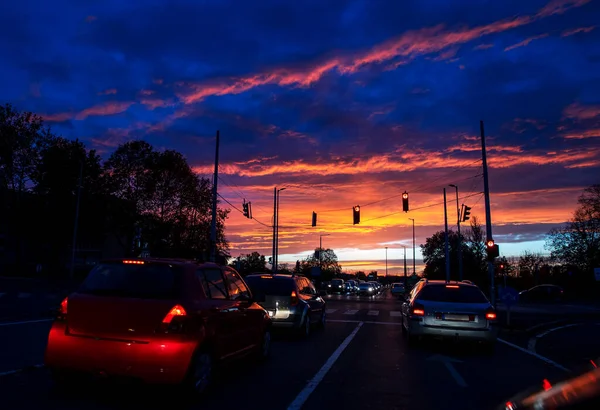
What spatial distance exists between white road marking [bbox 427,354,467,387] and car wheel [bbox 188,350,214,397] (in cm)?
381

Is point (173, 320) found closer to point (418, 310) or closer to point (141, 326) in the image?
point (141, 326)

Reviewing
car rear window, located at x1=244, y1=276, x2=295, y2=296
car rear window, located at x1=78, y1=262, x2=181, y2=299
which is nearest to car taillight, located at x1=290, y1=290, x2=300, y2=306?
car rear window, located at x1=244, y1=276, x2=295, y2=296

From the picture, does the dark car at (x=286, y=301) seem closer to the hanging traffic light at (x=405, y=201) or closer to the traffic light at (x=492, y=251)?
the traffic light at (x=492, y=251)

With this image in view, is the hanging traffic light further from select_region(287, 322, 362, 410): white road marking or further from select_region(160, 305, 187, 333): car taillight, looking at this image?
select_region(160, 305, 187, 333): car taillight

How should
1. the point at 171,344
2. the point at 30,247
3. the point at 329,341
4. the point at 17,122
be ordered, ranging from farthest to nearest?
the point at 30,247
the point at 17,122
the point at 329,341
the point at 171,344

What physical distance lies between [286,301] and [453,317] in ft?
13.1

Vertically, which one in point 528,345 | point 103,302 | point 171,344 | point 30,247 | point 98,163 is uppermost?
point 98,163

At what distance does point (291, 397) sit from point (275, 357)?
3.32 m

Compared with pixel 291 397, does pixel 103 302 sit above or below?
above

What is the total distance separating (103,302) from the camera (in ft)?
19.7

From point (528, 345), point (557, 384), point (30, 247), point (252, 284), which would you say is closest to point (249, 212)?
point (252, 284)

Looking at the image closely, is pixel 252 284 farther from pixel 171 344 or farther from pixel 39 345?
pixel 171 344

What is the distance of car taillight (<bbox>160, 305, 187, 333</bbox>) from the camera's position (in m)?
5.84

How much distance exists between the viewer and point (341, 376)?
816 centimetres
